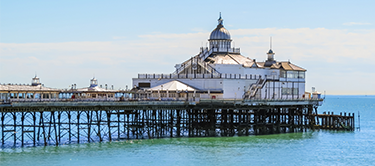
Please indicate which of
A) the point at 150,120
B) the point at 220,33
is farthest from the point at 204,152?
the point at 220,33

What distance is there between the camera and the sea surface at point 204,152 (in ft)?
200

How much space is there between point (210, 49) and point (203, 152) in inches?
1436

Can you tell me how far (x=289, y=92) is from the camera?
3868 inches

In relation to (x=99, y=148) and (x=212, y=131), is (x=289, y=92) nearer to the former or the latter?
(x=212, y=131)

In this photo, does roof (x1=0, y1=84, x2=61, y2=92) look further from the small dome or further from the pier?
the small dome

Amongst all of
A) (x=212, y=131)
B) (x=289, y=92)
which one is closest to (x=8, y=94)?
(x=212, y=131)

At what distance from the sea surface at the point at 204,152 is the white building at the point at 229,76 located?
11.7m

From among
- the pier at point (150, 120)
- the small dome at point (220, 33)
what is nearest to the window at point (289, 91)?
the pier at point (150, 120)

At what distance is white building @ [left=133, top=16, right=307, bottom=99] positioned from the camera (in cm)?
9038

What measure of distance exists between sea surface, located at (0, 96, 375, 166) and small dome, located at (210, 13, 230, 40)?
82.5 ft

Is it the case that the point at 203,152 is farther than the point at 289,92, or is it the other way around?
the point at 289,92

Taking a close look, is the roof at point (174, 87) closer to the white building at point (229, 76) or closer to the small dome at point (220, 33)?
the white building at point (229, 76)

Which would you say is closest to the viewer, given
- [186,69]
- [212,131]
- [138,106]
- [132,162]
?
[132,162]

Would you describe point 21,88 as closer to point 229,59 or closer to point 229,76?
point 229,76
